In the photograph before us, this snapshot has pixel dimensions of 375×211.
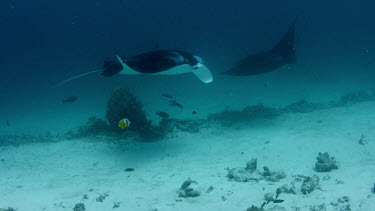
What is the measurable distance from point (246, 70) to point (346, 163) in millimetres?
4177

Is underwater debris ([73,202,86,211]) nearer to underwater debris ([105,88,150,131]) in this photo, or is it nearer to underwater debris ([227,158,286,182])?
underwater debris ([227,158,286,182])

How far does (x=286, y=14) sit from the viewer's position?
86.0m

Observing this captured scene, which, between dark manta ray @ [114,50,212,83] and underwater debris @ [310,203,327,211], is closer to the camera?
underwater debris @ [310,203,327,211]

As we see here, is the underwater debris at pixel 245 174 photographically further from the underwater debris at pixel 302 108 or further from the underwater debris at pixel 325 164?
the underwater debris at pixel 302 108

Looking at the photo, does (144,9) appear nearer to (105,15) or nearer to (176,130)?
(105,15)

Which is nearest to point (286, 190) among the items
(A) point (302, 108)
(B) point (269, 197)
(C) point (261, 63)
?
(B) point (269, 197)

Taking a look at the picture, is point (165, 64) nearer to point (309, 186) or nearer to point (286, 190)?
point (286, 190)

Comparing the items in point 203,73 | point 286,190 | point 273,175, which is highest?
point 203,73

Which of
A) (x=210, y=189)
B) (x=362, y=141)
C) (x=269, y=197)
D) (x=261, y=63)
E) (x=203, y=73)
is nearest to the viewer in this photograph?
(x=269, y=197)

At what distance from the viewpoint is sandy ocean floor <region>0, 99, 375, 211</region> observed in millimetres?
4539

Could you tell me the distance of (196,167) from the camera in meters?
6.48

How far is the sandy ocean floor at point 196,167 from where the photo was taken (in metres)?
4.54

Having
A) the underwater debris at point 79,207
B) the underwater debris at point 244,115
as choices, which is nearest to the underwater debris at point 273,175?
the underwater debris at point 79,207

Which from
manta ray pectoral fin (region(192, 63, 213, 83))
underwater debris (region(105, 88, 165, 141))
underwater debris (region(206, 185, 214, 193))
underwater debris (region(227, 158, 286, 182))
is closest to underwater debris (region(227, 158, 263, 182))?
underwater debris (region(227, 158, 286, 182))
